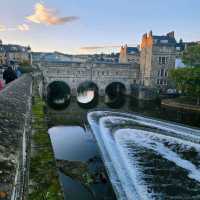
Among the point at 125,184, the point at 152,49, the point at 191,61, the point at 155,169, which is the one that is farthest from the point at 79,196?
the point at 152,49

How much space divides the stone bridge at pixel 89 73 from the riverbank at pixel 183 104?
17516mm

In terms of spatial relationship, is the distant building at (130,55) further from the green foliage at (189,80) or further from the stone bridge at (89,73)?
the green foliage at (189,80)

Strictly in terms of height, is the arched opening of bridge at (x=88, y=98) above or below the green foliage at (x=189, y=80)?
below

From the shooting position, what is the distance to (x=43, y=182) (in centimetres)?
832

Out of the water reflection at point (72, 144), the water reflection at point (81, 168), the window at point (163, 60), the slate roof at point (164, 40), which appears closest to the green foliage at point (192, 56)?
the window at point (163, 60)

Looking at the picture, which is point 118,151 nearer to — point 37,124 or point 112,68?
point 37,124

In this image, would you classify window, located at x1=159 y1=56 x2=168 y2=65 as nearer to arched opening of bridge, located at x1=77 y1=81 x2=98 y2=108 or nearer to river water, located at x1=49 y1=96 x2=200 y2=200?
arched opening of bridge, located at x1=77 y1=81 x2=98 y2=108

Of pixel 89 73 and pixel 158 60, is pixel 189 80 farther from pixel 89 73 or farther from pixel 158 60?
pixel 89 73

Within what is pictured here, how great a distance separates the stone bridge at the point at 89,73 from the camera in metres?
58.3

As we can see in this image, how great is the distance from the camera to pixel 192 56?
154ft

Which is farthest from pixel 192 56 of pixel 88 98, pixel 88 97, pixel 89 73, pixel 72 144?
pixel 72 144

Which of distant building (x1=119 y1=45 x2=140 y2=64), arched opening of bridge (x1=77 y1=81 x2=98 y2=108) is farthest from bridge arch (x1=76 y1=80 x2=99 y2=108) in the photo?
distant building (x1=119 y1=45 x2=140 y2=64)

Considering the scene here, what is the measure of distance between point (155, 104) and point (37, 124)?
120 feet

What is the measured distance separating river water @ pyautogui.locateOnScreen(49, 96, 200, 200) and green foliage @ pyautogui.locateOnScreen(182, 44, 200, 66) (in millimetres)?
17829
